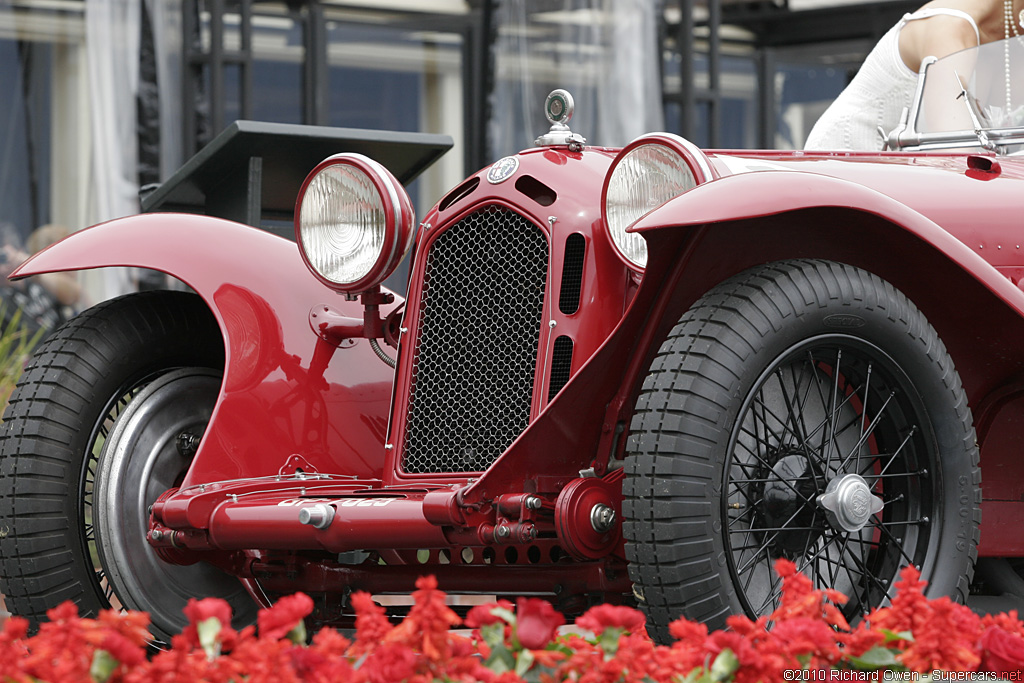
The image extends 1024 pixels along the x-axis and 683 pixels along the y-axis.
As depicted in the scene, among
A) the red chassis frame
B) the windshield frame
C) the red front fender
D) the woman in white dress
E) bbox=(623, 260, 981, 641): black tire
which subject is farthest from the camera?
the woman in white dress

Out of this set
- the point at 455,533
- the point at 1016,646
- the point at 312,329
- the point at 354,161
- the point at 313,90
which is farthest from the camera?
the point at 313,90

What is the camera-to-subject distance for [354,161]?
10.4 ft

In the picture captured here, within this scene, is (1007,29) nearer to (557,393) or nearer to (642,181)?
(642,181)

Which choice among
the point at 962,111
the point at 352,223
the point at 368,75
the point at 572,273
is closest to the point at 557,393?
the point at 572,273

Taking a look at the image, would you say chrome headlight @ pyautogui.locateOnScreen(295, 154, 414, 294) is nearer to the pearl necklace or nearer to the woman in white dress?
the woman in white dress

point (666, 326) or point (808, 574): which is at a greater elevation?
point (666, 326)

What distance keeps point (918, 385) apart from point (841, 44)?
9.24 meters

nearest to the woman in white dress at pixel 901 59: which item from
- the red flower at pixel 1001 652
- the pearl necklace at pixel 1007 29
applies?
the pearl necklace at pixel 1007 29

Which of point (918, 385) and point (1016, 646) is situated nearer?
point (1016, 646)

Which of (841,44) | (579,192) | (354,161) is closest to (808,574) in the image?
(579,192)

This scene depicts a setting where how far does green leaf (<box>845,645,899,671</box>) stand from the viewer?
185 centimetres

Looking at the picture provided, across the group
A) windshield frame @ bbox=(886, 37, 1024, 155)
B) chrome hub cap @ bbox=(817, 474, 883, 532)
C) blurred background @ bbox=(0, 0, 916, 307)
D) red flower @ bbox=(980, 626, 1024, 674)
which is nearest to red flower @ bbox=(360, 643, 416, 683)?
red flower @ bbox=(980, 626, 1024, 674)

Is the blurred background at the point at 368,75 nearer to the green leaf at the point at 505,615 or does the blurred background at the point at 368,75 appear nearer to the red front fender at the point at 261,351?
the red front fender at the point at 261,351

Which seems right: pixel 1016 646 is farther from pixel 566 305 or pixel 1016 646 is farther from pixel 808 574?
pixel 566 305
